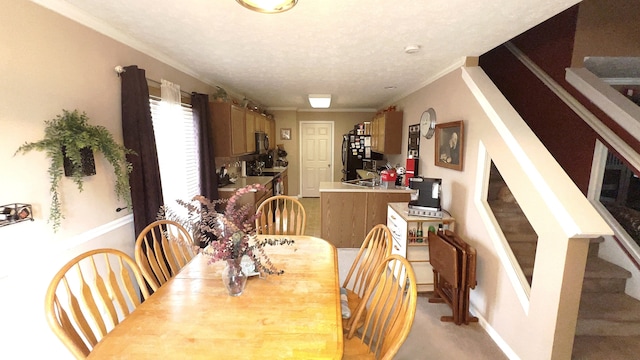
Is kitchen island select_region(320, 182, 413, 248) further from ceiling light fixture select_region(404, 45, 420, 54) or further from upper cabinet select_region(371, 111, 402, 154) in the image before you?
ceiling light fixture select_region(404, 45, 420, 54)

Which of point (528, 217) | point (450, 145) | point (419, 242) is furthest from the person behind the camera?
point (450, 145)

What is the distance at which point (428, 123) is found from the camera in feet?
10.9

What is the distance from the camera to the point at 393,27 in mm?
1783

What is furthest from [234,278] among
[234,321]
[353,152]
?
[353,152]

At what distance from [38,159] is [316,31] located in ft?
6.12

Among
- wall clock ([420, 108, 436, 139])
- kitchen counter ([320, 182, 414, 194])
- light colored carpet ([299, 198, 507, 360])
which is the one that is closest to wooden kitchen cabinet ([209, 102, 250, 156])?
kitchen counter ([320, 182, 414, 194])

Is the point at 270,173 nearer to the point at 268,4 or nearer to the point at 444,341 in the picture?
the point at 444,341

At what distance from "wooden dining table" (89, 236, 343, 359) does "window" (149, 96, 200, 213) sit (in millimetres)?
1347

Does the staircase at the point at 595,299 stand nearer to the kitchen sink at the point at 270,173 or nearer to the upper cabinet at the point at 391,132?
the upper cabinet at the point at 391,132

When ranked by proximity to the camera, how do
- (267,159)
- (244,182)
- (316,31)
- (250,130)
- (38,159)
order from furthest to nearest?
(267,159) → (244,182) → (250,130) → (316,31) → (38,159)

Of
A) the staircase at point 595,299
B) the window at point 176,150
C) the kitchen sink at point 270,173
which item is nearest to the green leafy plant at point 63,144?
the window at point 176,150

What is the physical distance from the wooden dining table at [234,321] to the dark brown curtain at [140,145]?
887 mm

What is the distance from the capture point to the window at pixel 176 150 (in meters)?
2.43

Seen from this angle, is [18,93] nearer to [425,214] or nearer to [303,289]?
[303,289]
